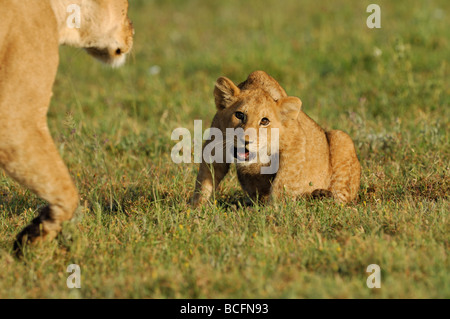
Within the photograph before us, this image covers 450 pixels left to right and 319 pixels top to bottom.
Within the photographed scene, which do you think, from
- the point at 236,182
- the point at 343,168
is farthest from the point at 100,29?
the point at 343,168

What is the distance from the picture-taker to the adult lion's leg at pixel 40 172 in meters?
3.96

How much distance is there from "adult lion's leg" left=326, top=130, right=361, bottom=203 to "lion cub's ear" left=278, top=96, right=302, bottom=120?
2.17ft

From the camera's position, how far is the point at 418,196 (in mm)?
5344

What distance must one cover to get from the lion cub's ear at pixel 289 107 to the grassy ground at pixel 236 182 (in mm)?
683

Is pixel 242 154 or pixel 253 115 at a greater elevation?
pixel 253 115

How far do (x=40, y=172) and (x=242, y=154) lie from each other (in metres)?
1.57

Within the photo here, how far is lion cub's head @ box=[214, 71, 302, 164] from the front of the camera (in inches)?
197

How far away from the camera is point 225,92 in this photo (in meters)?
5.22

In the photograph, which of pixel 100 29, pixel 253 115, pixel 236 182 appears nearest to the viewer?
pixel 100 29

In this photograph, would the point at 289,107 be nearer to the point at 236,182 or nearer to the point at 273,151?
the point at 273,151

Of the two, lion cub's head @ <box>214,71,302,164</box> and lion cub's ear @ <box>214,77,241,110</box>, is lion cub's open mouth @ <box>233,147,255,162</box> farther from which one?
lion cub's ear @ <box>214,77,241,110</box>

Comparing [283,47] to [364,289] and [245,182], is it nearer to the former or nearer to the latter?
[245,182]

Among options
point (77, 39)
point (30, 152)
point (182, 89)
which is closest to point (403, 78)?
point (182, 89)

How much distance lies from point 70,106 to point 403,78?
4.13 metres
